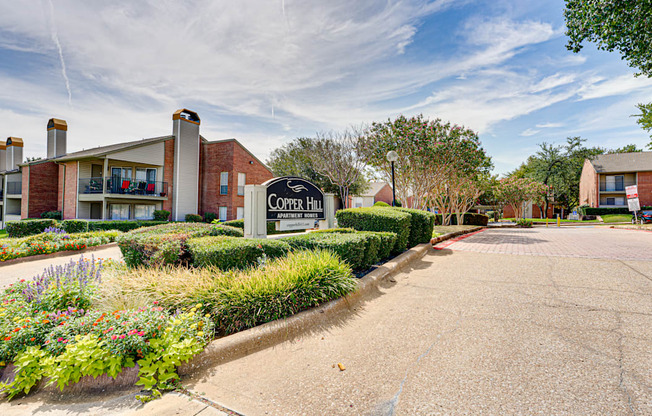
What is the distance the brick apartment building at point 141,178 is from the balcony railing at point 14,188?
0.28 ft

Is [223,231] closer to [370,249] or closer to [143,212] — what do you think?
[370,249]

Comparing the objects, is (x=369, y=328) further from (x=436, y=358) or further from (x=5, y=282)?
(x=5, y=282)

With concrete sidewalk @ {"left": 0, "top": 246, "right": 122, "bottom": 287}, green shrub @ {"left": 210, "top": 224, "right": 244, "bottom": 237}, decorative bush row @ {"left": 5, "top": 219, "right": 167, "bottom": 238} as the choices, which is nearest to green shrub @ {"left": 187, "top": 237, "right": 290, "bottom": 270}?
green shrub @ {"left": 210, "top": 224, "right": 244, "bottom": 237}

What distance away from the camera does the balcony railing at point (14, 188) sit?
24934 millimetres

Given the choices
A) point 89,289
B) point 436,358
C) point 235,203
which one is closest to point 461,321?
point 436,358

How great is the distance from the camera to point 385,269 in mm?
6242

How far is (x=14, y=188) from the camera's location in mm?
25391

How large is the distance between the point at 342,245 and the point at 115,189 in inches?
813

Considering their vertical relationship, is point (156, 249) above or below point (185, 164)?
below

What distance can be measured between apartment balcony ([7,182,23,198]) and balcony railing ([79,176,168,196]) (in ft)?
29.2

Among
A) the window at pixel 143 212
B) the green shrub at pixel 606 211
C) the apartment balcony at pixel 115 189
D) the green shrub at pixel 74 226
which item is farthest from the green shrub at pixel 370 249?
the green shrub at pixel 606 211


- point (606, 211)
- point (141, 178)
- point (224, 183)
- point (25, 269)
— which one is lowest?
point (25, 269)

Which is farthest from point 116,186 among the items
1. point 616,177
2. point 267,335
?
point 616,177

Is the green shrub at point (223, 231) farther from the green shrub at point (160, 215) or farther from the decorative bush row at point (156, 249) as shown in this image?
the green shrub at point (160, 215)
